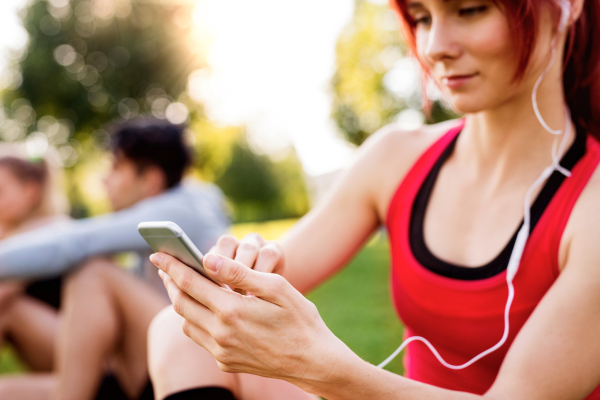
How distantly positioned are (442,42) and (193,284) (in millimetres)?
1029

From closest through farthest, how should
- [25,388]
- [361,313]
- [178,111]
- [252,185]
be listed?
[25,388] → [361,313] → [178,111] → [252,185]

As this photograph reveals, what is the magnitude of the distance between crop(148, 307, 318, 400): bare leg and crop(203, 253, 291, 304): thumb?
542 millimetres

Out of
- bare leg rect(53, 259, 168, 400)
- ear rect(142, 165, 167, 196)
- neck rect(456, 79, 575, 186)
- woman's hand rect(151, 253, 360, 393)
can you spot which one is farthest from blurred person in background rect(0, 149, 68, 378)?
neck rect(456, 79, 575, 186)

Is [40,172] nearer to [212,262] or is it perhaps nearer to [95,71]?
[212,262]

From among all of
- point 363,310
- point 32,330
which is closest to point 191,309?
point 32,330

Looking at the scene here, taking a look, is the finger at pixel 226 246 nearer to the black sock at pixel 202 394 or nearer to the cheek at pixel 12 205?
the black sock at pixel 202 394

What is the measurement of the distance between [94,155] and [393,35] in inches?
477

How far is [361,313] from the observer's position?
5.37 meters

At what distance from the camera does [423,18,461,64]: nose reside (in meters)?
1.50

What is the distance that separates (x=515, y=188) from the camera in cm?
160

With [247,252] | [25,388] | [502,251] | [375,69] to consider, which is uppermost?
[375,69]

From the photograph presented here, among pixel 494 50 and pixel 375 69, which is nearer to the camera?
pixel 494 50

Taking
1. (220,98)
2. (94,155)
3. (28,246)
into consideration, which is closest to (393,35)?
(220,98)

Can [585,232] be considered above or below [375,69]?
below
